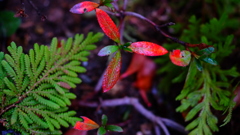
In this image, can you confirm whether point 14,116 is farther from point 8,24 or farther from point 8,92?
point 8,24

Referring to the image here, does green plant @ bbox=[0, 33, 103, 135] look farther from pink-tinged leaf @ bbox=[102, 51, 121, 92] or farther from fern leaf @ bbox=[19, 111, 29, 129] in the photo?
pink-tinged leaf @ bbox=[102, 51, 121, 92]

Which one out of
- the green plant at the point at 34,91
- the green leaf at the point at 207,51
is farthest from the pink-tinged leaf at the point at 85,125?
the green leaf at the point at 207,51

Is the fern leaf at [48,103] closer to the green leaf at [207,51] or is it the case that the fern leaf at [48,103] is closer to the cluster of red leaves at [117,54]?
the cluster of red leaves at [117,54]

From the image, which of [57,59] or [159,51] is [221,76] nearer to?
[159,51]

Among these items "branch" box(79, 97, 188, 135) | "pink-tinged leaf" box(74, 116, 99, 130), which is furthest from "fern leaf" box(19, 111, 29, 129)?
"branch" box(79, 97, 188, 135)

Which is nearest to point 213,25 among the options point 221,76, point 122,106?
point 221,76

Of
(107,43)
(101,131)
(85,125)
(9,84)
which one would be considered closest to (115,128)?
(101,131)
